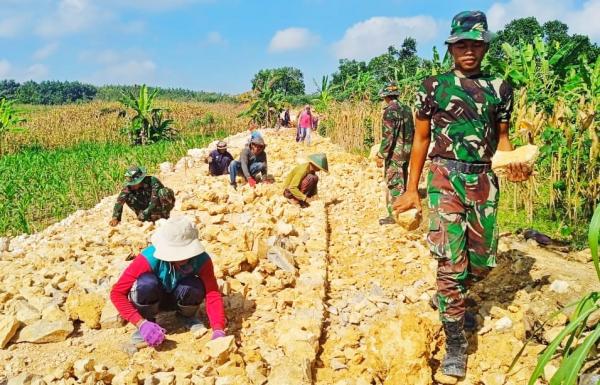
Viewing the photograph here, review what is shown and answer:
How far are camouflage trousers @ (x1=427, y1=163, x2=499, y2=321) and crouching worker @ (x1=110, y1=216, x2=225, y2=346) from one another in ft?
4.27

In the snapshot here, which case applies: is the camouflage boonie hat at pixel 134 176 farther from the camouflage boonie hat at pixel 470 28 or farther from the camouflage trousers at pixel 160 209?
the camouflage boonie hat at pixel 470 28

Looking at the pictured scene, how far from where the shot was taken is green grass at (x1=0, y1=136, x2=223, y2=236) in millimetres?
6820

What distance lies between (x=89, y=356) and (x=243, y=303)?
3.52 ft

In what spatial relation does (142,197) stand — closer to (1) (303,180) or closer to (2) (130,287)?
(1) (303,180)

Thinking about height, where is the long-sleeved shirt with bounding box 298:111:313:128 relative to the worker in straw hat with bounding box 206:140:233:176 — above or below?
above

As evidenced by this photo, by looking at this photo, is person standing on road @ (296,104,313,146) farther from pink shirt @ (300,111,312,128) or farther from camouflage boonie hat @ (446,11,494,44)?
camouflage boonie hat @ (446,11,494,44)

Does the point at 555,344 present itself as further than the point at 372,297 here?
No

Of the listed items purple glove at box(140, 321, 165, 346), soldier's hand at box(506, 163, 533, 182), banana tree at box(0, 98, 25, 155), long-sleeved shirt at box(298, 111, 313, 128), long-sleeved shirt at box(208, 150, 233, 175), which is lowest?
purple glove at box(140, 321, 165, 346)

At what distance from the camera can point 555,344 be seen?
58.1 inches

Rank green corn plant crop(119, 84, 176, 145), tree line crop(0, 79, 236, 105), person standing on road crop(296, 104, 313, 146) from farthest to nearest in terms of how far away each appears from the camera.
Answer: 1. tree line crop(0, 79, 236, 105)
2. green corn plant crop(119, 84, 176, 145)
3. person standing on road crop(296, 104, 313, 146)

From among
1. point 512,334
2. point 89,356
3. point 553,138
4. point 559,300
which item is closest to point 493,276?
point 559,300

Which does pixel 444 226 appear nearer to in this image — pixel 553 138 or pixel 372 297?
pixel 372 297

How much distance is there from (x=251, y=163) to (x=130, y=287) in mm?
4657

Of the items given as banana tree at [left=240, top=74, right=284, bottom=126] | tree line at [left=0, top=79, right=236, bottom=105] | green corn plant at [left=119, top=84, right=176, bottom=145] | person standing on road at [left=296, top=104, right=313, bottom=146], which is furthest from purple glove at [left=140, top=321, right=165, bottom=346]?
tree line at [left=0, top=79, right=236, bottom=105]
